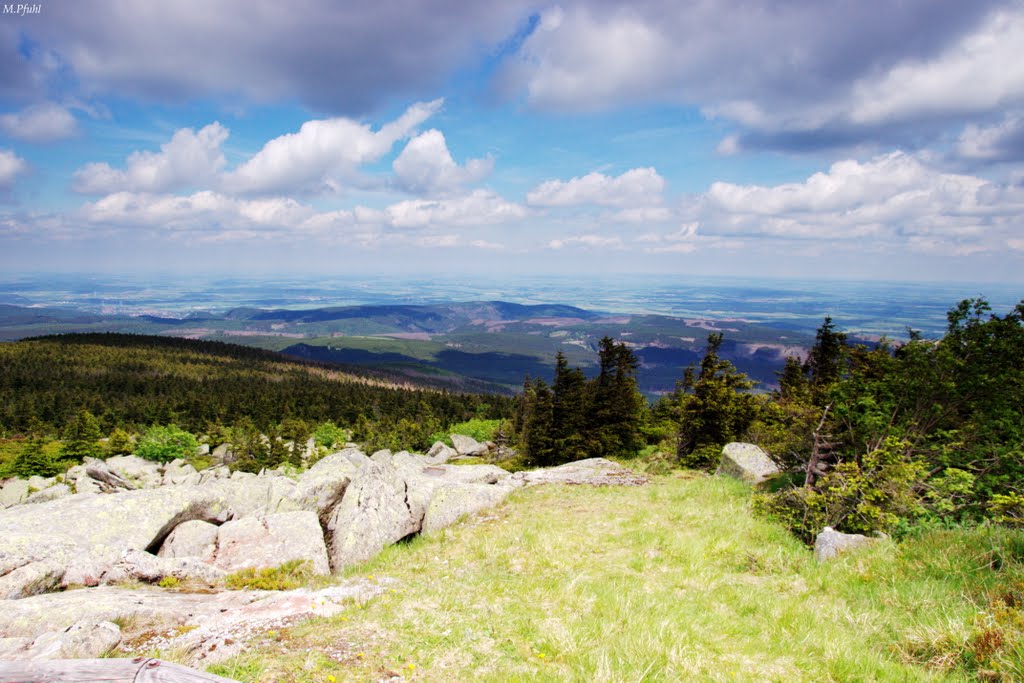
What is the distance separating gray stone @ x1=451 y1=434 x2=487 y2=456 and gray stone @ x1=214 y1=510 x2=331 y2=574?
49.4m

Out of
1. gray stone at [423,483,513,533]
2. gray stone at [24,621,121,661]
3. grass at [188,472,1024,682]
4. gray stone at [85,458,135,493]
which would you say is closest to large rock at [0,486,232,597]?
gray stone at [24,621,121,661]

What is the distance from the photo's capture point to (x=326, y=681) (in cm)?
545

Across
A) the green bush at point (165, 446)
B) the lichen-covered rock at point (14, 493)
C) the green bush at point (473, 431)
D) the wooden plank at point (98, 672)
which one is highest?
the wooden plank at point (98, 672)

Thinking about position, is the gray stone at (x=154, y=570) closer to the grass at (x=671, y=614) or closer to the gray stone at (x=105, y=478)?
the grass at (x=671, y=614)

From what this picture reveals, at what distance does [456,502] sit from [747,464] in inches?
530

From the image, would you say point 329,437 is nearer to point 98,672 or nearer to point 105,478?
point 105,478

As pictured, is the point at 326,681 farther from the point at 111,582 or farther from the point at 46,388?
the point at 46,388

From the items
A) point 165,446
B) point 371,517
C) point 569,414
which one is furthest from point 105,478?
point 569,414

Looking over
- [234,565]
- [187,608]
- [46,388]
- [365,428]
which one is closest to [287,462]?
[365,428]

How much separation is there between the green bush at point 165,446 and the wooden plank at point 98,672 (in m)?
72.1

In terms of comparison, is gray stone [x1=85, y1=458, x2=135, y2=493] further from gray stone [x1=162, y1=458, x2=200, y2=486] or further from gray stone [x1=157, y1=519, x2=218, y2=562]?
gray stone [x1=157, y1=519, x2=218, y2=562]

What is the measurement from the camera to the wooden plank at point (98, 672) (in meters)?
3.33

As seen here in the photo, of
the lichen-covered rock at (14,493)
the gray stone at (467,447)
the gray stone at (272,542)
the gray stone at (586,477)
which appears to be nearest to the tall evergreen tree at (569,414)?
the gray stone at (586,477)

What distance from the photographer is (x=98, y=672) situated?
3.56m
